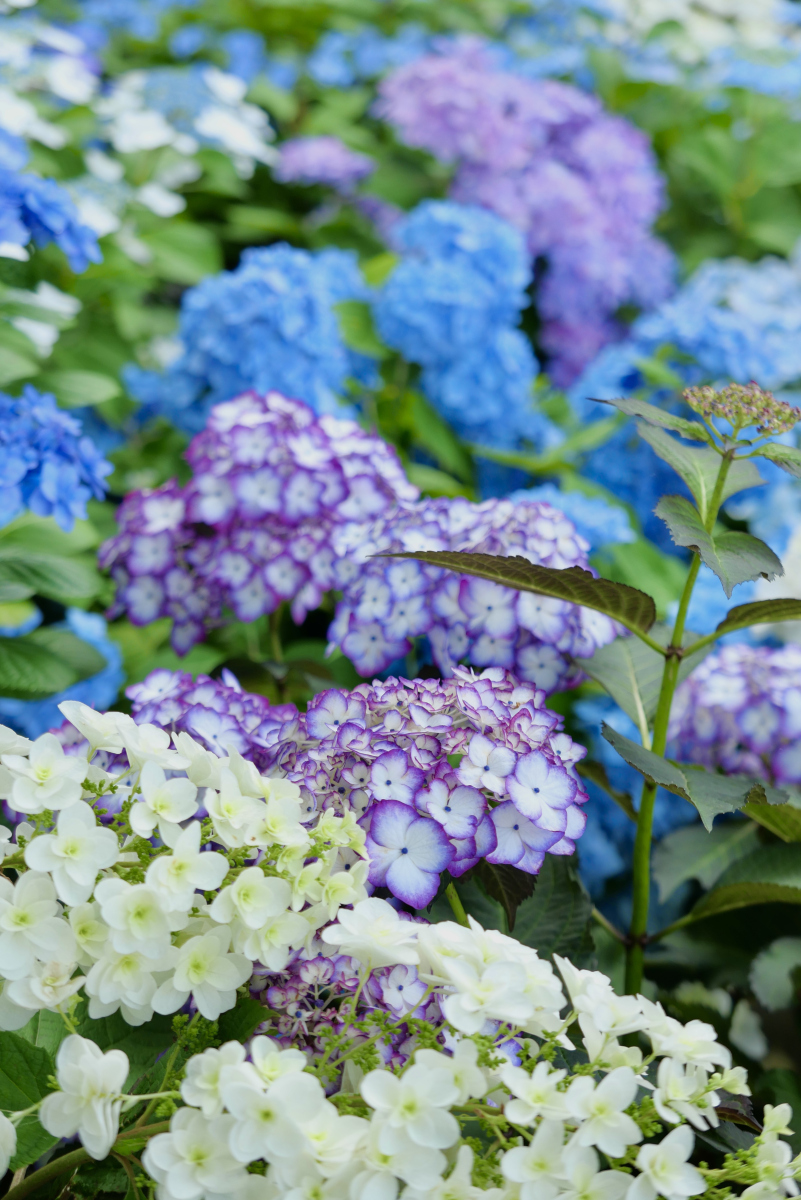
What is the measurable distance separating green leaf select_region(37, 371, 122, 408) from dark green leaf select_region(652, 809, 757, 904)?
0.95 meters

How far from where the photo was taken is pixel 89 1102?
61cm

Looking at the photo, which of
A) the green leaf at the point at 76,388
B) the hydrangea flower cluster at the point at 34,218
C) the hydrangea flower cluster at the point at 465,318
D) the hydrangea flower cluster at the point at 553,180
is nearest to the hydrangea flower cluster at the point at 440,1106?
the hydrangea flower cluster at the point at 34,218

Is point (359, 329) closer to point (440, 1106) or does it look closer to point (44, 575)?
point (44, 575)

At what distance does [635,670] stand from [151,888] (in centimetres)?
64

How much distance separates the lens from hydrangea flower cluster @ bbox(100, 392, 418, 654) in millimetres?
1190

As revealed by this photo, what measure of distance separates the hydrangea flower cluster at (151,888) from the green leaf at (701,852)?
52 centimetres

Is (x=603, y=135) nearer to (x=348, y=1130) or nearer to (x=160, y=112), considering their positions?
(x=160, y=112)

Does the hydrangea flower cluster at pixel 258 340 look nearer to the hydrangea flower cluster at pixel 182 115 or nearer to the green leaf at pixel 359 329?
the green leaf at pixel 359 329

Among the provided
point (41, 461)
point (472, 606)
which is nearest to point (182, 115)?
point (41, 461)

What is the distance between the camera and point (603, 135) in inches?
99.7

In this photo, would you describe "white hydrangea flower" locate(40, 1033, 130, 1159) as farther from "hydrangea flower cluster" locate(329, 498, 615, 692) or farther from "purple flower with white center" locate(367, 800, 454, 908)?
"hydrangea flower cluster" locate(329, 498, 615, 692)

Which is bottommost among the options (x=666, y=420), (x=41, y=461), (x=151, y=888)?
(x=41, y=461)

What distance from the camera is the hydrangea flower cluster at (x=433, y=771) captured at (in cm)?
76

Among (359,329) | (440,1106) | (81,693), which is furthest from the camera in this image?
(359,329)
